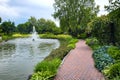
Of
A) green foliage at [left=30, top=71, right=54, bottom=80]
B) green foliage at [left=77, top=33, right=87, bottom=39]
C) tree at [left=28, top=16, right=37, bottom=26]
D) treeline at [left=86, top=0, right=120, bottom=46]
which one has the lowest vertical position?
green foliage at [left=77, top=33, right=87, bottom=39]

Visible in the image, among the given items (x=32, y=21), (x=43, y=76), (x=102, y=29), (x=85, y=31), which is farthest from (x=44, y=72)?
(x=32, y=21)

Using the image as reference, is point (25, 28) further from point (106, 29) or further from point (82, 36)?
point (106, 29)

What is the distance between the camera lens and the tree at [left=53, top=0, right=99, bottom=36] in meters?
55.7

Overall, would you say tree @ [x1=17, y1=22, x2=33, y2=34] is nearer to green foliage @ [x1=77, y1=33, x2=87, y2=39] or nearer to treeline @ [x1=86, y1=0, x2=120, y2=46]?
green foliage @ [x1=77, y1=33, x2=87, y2=39]

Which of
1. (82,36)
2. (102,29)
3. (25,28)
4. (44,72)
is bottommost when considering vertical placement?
(82,36)

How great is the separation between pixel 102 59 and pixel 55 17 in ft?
138

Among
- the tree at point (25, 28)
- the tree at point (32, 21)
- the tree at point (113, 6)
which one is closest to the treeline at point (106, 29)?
the tree at point (113, 6)

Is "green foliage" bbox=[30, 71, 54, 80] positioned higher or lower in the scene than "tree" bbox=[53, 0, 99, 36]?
lower

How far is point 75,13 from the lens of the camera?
56.0 m

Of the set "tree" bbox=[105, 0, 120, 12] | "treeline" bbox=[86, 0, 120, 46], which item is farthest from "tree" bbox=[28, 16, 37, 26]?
"tree" bbox=[105, 0, 120, 12]

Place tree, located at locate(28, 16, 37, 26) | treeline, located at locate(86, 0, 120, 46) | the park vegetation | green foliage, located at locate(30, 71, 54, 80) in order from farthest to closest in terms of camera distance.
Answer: tree, located at locate(28, 16, 37, 26) → treeline, located at locate(86, 0, 120, 46) → the park vegetation → green foliage, located at locate(30, 71, 54, 80)

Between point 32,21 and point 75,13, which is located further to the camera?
point 32,21

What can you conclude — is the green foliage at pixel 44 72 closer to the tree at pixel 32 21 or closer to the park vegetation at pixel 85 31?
the park vegetation at pixel 85 31

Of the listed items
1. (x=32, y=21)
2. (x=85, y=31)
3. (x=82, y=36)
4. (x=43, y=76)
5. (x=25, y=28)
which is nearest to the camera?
(x=43, y=76)
